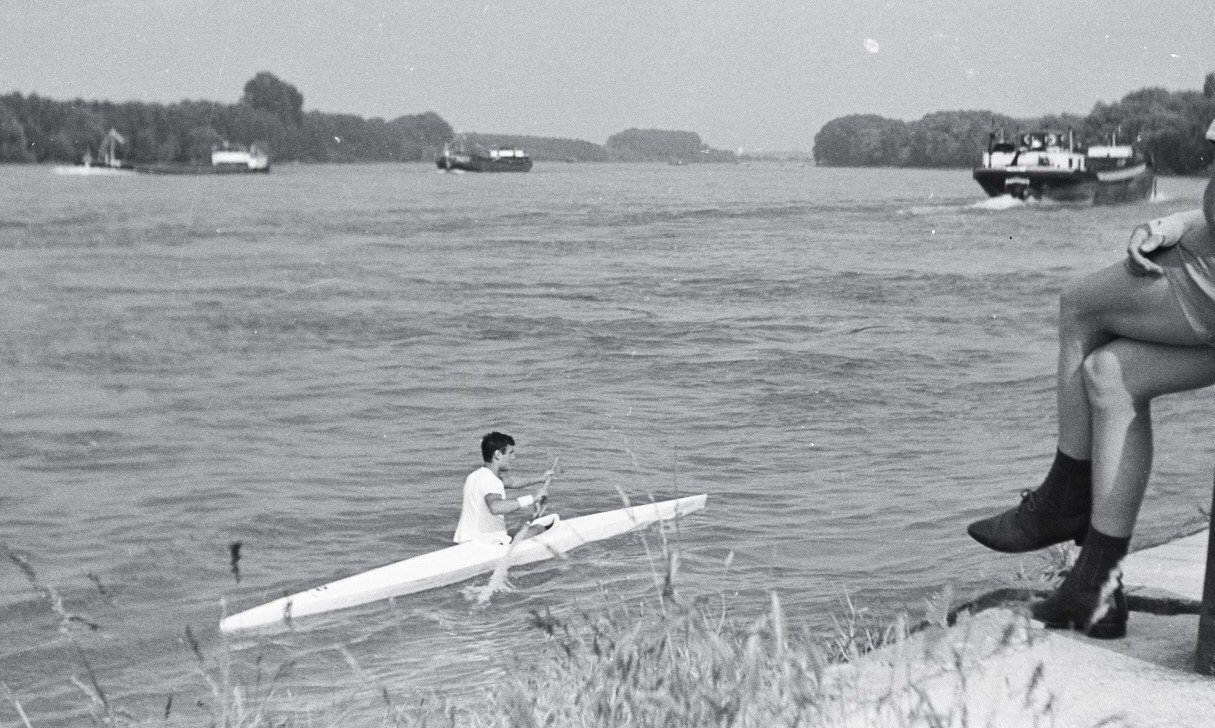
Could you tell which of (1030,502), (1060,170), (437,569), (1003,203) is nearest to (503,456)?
(437,569)

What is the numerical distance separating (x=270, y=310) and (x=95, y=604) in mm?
21250

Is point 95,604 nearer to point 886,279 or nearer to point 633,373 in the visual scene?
point 633,373

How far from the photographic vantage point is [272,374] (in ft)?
80.2

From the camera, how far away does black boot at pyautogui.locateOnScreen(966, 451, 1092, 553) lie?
4.27 meters

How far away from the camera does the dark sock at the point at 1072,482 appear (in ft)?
13.9

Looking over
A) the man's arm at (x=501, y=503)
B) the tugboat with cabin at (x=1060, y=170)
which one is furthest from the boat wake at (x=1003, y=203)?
the man's arm at (x=501, y=503)

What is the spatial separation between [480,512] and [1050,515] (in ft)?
21.1

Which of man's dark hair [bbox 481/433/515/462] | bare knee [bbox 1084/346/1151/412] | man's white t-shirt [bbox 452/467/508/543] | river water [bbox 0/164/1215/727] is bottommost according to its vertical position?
river water [bbox 0/164/1215/727]

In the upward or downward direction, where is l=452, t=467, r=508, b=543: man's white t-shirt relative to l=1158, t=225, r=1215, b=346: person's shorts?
downward

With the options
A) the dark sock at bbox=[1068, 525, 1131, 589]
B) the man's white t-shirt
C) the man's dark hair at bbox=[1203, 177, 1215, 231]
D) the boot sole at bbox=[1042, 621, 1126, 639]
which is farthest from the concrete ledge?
the man's white t-shirt

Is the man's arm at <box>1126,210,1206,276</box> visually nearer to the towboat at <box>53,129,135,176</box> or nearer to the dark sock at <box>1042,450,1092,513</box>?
the dark sock at <box>1042,450,1092,513</box>

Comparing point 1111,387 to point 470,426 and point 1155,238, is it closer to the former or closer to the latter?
point 1155,238

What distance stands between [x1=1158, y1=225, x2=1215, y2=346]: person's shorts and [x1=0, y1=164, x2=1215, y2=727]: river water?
1.37 meters

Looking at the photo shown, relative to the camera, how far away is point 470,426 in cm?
1948
